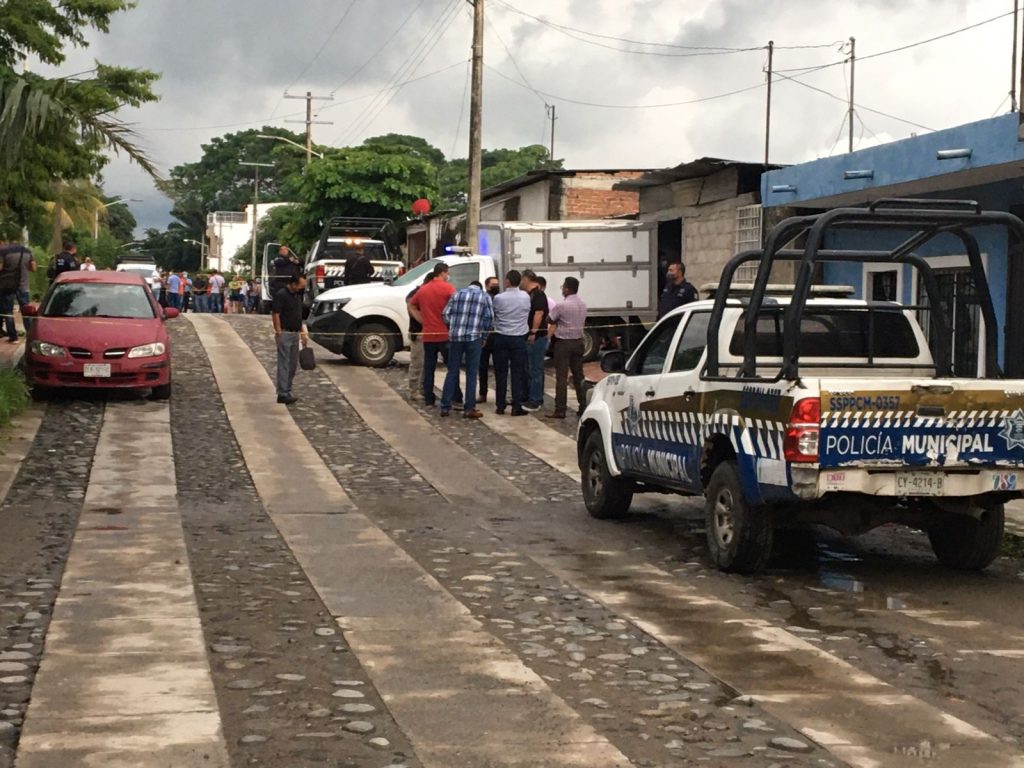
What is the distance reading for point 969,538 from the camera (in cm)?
989

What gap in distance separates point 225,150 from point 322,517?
404 feet

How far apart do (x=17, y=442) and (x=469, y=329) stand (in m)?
5.77

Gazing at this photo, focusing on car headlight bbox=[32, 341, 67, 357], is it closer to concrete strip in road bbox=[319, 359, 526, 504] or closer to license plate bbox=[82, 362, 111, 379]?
license plate bbox=[82, 362, 111, 379]

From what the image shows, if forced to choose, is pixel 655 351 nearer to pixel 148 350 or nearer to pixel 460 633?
pixel 460 633

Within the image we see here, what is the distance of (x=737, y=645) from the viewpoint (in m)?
7.50

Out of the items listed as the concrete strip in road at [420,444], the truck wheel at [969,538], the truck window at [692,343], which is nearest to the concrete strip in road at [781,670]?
the truck window at [692,343]

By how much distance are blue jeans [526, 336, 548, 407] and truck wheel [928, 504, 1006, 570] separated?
10.3 meters

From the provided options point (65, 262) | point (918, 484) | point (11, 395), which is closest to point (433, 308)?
point (11, 395)

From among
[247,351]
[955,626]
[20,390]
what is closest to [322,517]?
[955,626]

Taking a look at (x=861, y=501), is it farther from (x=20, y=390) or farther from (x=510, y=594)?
(x=20, y=390)

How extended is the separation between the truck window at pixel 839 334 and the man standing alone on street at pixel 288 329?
391 inches

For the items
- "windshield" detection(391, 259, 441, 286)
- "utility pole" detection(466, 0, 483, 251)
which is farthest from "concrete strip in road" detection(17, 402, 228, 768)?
"utility pole" detection(466, 0, 483, 251)

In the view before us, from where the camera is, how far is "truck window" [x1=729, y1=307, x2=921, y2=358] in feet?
34.2

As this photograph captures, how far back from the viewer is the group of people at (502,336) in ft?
62.7
